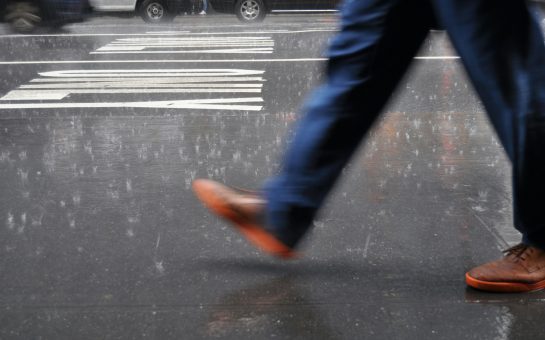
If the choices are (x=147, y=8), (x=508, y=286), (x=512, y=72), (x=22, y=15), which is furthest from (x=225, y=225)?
(x=147, y=8)

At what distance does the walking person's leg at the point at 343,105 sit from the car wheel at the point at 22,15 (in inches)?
423

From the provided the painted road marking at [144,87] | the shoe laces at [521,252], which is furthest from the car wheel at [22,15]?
the shoe laces at [521,252]

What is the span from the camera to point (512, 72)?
2602 millimetres

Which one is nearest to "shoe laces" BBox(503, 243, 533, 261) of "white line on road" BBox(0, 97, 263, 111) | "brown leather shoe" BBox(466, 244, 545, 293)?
"brown leather shoe" BBox(466, 244, 545, 293)

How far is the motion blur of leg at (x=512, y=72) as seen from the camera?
2.57m

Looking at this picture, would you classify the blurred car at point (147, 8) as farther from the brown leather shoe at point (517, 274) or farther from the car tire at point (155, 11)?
the brown leather shoe at point (517, 274)

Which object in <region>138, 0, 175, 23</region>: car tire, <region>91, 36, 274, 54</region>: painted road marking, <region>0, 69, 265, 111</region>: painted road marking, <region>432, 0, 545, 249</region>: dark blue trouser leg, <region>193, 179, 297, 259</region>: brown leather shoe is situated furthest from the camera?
<region>138, 0, 175, 23</region>: car tire

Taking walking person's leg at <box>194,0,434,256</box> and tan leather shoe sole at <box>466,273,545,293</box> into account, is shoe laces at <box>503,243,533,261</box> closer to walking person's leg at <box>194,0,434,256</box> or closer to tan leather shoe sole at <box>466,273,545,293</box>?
tan leather shoe sole at <box>466,273,545,293</box>

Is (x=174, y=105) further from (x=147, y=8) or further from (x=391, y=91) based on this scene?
(x=147, y=8)

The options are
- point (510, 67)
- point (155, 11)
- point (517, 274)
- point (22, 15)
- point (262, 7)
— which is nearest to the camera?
point (510, 67)

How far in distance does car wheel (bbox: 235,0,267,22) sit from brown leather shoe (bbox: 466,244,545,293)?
16.4 metres

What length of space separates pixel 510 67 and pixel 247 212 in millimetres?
1013

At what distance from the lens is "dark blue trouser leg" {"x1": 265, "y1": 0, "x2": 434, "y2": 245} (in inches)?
108

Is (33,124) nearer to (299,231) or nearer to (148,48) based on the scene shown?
(299,231)
